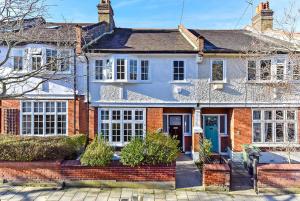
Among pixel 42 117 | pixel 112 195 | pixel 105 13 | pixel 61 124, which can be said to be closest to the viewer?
pixel 112 195

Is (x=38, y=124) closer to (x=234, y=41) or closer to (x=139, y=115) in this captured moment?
(x=139, y=115)

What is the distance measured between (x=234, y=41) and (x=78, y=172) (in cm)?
1250

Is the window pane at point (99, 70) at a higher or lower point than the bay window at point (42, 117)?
Result: higher

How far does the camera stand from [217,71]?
1520 centimetres

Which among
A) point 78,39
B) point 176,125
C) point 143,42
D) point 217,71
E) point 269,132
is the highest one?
point 143,42

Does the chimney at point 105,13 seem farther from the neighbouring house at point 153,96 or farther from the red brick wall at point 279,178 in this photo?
the red brick wall at point 279,178

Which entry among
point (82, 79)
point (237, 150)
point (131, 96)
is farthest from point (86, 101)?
point (237, 150)

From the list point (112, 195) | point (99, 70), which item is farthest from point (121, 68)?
point (112, 195)

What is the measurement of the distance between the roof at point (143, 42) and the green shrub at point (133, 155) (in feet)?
21.6

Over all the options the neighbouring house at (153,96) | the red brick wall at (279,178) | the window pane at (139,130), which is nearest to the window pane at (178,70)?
the neighbouring house at (153,96)

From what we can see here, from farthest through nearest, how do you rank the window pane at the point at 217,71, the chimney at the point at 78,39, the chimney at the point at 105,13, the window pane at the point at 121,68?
the chimney at the point at 105,13, the window pane at the point at 217,71, the window pane at the point at 121,68, the chimney at the point at 78,39

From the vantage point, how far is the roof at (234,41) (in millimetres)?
14627

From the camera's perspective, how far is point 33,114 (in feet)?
49.2

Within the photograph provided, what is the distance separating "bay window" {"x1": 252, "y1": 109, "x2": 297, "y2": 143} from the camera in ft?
49.8
